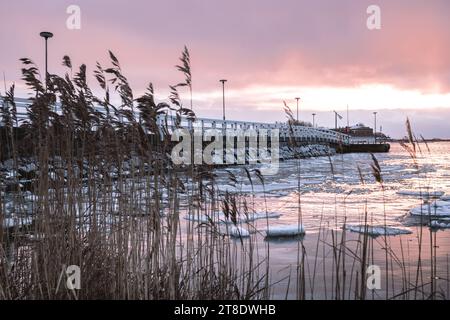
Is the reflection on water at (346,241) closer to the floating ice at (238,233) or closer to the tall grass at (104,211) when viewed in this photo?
the floating ice at (238,233)

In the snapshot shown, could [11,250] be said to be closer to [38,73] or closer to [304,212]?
[38,73]

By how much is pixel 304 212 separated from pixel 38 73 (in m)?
7.06

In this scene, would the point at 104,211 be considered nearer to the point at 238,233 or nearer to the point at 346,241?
the point at 238,233

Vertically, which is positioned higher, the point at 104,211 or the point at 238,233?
the point at 104,211

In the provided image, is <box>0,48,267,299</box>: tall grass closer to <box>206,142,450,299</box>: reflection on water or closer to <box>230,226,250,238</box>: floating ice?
<box>230,226,250,238</box>: floating ice

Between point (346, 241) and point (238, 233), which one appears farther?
point (238, 233)

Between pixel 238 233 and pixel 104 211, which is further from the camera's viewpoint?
pixel 238 233

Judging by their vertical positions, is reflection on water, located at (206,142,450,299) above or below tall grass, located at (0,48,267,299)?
below

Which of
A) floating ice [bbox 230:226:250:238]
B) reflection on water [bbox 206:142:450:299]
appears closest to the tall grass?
floating ice [bbox 230:226:250:238]

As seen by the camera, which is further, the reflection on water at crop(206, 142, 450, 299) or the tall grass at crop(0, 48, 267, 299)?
the reflection on water at crop(206, 142, 450, 299)

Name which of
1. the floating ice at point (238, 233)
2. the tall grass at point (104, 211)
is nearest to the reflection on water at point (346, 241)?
the floating ice at point (238, 233)

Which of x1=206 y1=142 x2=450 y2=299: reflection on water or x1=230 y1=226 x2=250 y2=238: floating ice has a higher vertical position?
x1=230 y1=226 x2=250 y2=238: floating ice

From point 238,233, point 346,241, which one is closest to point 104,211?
point 238,233

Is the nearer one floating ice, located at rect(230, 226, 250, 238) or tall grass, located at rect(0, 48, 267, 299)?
tall grass, located at rect(0, 48, 267, 299)
